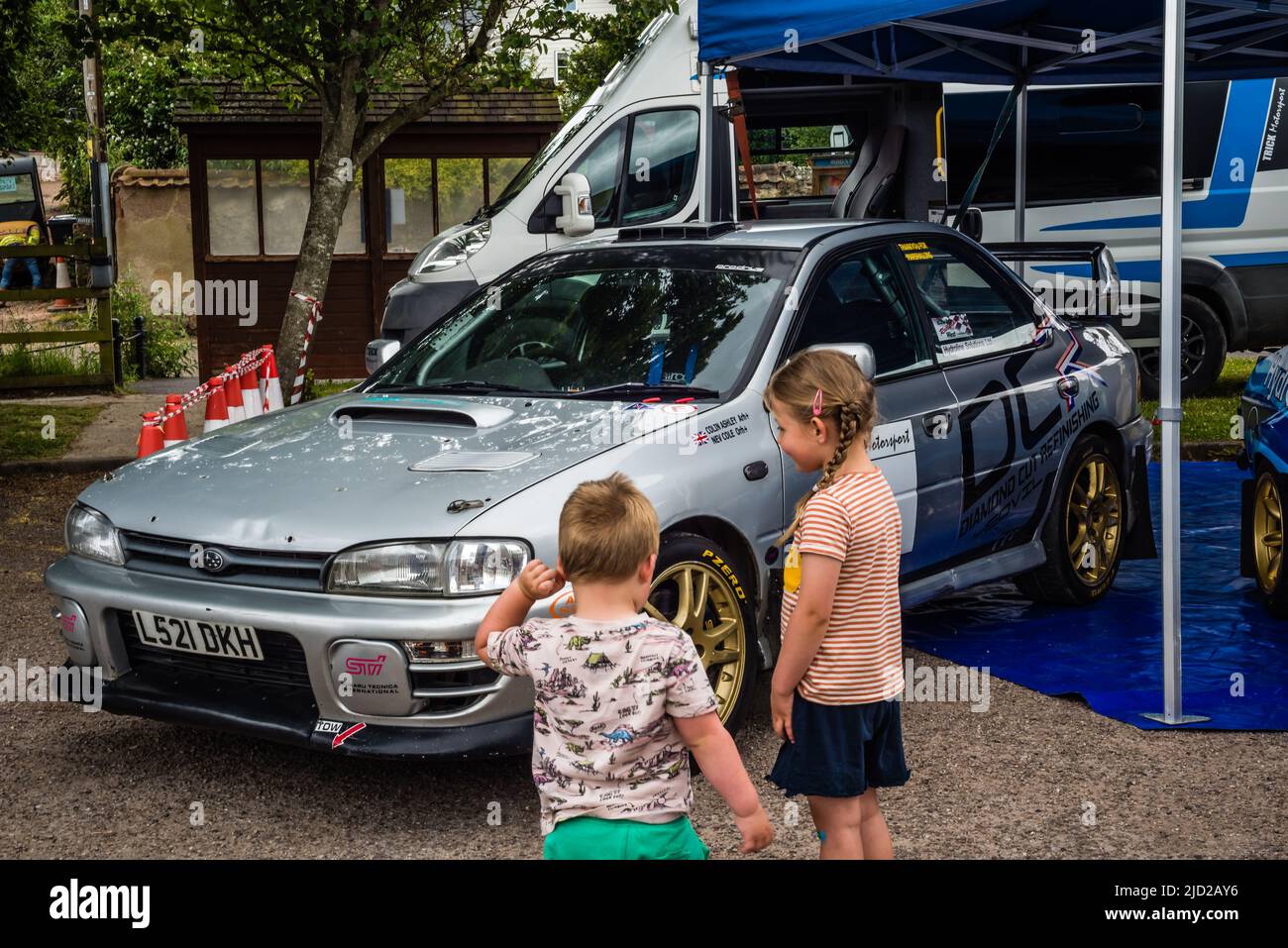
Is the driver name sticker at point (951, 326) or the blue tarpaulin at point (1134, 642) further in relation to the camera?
the driver name sticker at point (951, 326)

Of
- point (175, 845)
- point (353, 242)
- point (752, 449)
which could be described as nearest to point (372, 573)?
point (175, 845)

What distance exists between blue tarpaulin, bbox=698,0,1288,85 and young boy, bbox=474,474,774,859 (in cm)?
425

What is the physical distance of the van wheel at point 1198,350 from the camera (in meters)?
12.7

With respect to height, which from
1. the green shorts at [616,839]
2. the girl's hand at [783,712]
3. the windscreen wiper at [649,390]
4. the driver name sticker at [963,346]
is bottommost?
the green shorts at [616,839]

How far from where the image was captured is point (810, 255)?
221 inches

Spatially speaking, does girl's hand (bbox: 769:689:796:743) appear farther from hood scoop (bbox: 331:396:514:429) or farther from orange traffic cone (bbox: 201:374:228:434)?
orange traffic cone (bbox: 201:374:228:434)

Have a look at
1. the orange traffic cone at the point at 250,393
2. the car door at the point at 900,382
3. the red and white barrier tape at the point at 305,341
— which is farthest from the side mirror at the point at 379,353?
the red and white barrier tape at the point at 305,341

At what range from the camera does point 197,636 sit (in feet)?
14.8

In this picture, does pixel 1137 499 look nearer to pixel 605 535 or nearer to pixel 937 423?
pixel 937 423

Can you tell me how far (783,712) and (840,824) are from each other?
288 mm

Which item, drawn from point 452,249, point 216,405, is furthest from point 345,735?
point 452,249

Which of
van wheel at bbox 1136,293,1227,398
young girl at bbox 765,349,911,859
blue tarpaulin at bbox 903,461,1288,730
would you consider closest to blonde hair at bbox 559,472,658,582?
young girl at bbox 765,349,911,859

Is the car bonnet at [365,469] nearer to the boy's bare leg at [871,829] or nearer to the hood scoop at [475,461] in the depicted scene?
the hood scoop at [475,461]

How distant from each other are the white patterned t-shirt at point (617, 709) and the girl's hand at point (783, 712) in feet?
1.74
